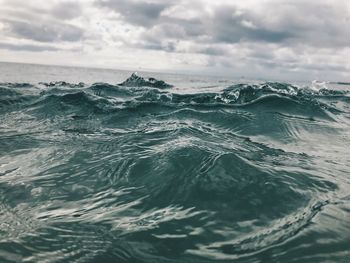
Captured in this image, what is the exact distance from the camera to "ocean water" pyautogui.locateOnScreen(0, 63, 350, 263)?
17.1 feet

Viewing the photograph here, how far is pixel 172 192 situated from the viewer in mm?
7434

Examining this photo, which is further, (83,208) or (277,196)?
(277,196)

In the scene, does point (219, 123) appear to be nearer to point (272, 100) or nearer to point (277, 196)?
point (272, 100)

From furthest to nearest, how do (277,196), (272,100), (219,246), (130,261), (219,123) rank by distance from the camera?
(272,100) < (219,123) < (277,196) < (219,246) < (130,261)

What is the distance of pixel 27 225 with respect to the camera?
19.4 feet

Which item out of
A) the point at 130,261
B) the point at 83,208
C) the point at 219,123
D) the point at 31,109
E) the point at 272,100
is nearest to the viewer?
the point at 130,261

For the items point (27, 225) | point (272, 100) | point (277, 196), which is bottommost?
point (27, 225)

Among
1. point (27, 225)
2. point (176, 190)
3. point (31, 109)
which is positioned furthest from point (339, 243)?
point (31, 109)

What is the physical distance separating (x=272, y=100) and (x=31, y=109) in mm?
13864

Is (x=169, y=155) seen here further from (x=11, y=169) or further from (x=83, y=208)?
(x=11, y=169)

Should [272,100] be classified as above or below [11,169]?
above

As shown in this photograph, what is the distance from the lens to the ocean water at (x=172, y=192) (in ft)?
17.1

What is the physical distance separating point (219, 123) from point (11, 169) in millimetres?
9166

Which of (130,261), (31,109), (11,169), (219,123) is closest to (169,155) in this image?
(11,169)
